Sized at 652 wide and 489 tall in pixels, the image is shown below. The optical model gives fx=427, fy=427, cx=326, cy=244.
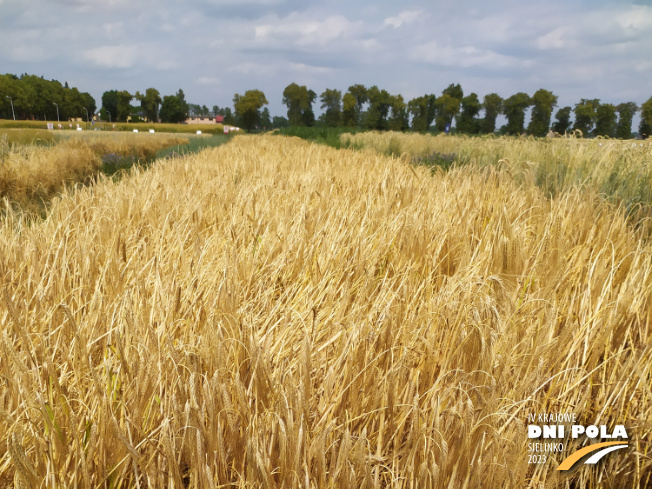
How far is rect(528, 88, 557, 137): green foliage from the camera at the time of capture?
60875mm

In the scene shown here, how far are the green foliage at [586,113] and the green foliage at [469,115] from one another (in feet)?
41.2

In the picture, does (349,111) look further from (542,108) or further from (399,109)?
(542,108)

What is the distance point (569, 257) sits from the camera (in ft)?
8.08

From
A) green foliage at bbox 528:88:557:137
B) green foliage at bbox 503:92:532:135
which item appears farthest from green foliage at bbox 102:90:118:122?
green foliage at bbox 528:88:557:137

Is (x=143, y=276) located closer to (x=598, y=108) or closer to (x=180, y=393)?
(x=180, y=393)

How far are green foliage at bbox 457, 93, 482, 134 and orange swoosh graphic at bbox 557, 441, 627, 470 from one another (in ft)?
211

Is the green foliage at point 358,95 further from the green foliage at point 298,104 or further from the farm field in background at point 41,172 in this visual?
the farm field in background at point 41,172

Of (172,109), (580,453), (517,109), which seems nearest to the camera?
(580,453)

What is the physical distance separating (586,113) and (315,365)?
65907mm

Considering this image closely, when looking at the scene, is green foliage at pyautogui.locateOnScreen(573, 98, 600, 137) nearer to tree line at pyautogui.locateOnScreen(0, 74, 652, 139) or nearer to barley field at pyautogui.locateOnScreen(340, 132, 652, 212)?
tree line at pyautogui.locateOnScreen(0, 74, 652, 139)

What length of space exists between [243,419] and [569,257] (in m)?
2.14

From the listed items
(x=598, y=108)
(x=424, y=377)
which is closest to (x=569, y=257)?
(x=424, y=377)

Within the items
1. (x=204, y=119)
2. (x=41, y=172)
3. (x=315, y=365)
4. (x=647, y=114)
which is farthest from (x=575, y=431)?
(x=204, y=119)

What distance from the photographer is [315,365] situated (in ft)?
4.69
